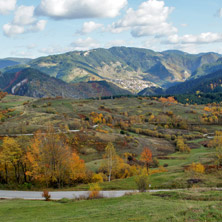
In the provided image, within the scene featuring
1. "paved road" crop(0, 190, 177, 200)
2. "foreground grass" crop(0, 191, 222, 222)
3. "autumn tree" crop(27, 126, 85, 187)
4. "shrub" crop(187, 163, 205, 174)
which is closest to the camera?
"foreground grass" crop(0, 191, 222, 222)

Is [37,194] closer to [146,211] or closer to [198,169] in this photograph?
[146,211]

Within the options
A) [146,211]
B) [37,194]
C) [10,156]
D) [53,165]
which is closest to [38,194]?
[37,194]

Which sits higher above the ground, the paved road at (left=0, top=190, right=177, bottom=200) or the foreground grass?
the foreground grass

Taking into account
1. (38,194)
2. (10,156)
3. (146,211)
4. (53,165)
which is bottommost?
(38,194)

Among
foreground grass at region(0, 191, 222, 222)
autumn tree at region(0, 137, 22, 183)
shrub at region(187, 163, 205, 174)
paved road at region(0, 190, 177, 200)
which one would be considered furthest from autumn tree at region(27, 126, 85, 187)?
shrub at region(187, 163, 205, 174)

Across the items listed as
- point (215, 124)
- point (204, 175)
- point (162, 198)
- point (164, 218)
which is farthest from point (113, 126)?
point (164, 218)

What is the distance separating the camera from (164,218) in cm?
1806

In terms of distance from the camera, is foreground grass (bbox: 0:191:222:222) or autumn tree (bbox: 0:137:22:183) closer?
foreground grass (bbox: 0:191:222:222)

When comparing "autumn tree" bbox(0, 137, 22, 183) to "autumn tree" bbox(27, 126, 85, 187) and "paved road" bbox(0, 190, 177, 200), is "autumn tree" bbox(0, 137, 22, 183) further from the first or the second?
"paved road" bbox(0, 190, 177, 200)

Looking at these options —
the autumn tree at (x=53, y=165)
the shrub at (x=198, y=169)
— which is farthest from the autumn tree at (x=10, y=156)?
the shrub at (x=198, y=169)

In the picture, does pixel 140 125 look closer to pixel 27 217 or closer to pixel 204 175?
pixel 204 175

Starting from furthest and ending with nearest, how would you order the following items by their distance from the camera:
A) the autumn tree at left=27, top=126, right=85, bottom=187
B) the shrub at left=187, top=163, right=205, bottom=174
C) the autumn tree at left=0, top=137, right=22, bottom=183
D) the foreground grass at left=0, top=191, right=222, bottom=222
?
the autumn tree at left=0, top=137, right=22, bottom=183
the autumn tree at left=27, top=126, right=85, bottom=187
the shrub at left=187, top=163, right=205, bottom=174
the foreground grass at left=0, top=191, right=222, bottom=222

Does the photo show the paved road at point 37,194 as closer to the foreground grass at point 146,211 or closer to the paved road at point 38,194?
the paved road at point 38,194

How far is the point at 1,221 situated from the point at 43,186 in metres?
30.7
